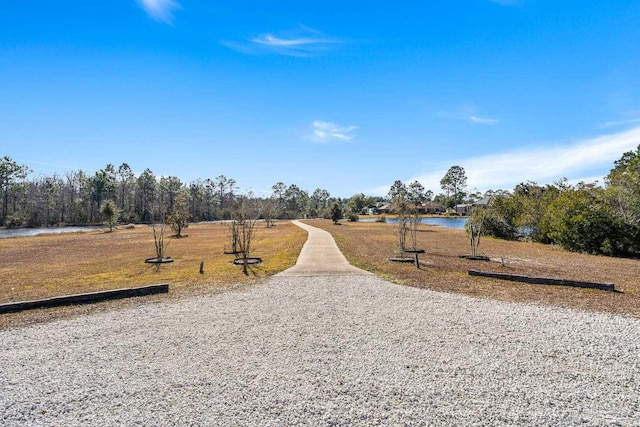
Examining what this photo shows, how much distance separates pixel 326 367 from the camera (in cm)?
470

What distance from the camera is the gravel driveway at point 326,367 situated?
3.67 metres

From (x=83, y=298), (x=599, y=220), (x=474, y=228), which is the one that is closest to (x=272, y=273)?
(x=83, y=298)

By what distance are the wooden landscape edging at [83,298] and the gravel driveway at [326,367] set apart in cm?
153

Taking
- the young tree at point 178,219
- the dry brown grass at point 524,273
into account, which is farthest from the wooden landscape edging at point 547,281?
the young tree at point 178,219

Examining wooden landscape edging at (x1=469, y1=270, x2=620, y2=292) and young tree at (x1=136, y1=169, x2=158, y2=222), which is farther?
young tree at (x1=136, y1=169, x2=158, y2=222)

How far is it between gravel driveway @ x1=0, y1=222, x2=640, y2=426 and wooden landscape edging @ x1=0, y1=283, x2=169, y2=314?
1.53m

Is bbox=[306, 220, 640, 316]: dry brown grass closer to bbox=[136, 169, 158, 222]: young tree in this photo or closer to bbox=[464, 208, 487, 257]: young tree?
bbox=[464, 208, 487, 257]: young tree

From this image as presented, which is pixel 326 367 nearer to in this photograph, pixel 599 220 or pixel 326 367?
pixel 326 367

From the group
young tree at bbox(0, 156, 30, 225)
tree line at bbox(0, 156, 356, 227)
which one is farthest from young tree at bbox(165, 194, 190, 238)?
young tree at bbox(0, 156, 30, 225)

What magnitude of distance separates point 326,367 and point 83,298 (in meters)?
7.35

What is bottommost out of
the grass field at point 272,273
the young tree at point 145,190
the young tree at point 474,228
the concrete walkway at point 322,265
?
the grass field at point 272,273

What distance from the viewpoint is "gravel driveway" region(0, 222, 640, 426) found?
367cm

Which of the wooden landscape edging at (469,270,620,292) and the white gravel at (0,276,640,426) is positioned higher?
the wooden landscape edging at (469,270,620,292)

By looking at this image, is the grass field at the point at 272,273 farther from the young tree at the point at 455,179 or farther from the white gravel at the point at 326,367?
the young tree at the point at 455,179
